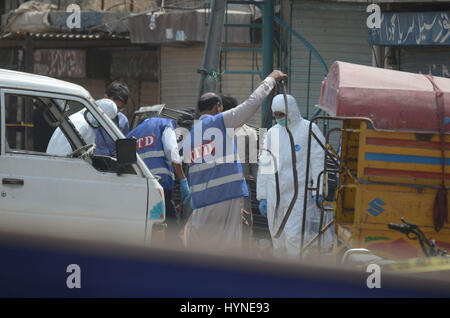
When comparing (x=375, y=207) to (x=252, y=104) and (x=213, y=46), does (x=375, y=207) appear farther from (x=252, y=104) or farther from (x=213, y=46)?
(x=213, y=46)

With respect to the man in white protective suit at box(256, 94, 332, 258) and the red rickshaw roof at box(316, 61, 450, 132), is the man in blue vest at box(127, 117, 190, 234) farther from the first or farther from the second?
the red rickshaw roof at box(316, 61, 450, 132)

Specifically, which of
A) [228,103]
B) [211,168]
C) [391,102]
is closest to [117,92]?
[228,103]

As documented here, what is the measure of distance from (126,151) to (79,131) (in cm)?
174

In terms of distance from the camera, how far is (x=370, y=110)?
17.1 ft

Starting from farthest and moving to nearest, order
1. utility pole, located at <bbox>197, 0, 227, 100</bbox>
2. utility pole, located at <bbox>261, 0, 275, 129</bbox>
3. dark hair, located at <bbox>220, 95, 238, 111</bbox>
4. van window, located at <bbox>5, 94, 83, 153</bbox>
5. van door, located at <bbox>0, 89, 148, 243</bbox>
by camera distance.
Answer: utility pole, located at <bbox>261, 0, 275, 129</bbox> → utility pole, located at <bbox>197, 0, 227, 100</bbox> → dark hair, located at <bbox>220, 95, 238, 111</bbox> → van window, located at <bbox>5, 94, 83, 153</bbox> → van door, located at <bbox>0, 89, 148, 243</bbox>

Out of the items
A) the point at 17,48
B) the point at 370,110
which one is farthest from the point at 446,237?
the point at 17,48

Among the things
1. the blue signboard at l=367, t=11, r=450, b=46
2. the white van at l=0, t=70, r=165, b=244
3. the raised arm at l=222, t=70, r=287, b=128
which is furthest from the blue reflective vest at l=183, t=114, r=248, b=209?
the blue signboard at l=367, t=11, r=450, b=46

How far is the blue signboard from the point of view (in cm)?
962

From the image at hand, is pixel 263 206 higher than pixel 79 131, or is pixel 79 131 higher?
pixel 79 131

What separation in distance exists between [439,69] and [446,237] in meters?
5.72

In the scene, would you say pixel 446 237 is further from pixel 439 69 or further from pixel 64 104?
pixel 439 69

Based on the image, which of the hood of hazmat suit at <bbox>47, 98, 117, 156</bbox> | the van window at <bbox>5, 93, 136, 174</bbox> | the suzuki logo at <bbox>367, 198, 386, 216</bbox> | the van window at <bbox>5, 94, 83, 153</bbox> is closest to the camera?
the van window at <bbox>5, 93, 136, 174</bbox>

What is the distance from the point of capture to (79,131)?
6629 mm
